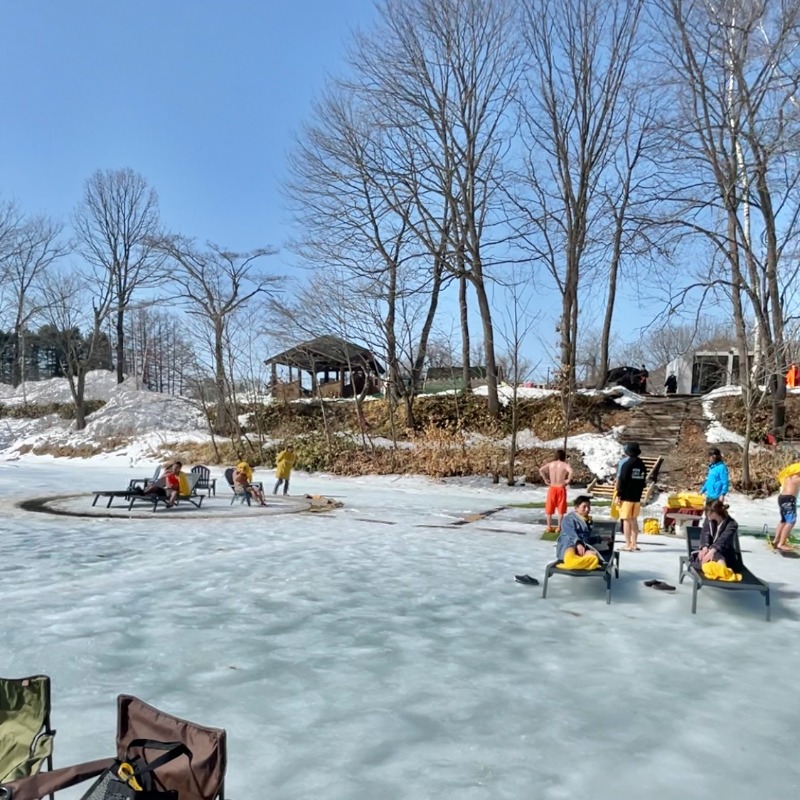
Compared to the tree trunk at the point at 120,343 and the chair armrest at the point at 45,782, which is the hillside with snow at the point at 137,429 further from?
the chair armrest at the point at 45,782

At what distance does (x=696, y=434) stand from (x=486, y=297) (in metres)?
9.22

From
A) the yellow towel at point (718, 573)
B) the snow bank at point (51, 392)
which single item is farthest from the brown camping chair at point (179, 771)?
the snow bank at point (51, 392)

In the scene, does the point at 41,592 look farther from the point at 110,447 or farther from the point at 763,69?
the point at 110,447

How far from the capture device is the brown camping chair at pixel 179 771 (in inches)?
108

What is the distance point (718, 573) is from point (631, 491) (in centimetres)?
332

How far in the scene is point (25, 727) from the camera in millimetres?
3209

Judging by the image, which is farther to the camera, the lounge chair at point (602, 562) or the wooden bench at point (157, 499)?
the wooden bench at point (157, 499)

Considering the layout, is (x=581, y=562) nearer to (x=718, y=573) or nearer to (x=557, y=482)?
(x=718, y=573)

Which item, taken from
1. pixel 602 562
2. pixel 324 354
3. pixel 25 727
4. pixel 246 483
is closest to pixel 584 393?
pixel 324 354

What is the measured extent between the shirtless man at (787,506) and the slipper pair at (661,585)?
3.13m

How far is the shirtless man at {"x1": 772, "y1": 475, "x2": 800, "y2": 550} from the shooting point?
9.79 meters

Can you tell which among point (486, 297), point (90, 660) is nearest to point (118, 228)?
point (486, 297)

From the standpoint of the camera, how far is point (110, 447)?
3112 cm

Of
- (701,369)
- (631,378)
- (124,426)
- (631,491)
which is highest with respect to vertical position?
(701,369)
